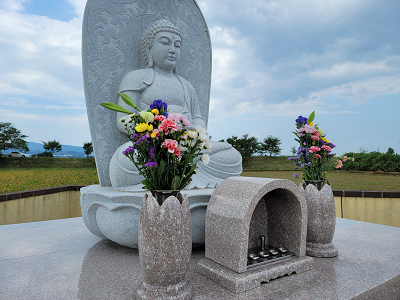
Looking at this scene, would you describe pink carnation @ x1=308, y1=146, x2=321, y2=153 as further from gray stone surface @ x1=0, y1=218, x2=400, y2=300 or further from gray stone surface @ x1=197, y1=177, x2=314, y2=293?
gray stone surface @ x1=0, y1=218, x2=400, y2=300

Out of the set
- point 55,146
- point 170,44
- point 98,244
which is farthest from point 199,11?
point 55,146

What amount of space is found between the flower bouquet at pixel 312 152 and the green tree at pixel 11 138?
1801 cm

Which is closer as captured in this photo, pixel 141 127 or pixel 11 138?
pixel 141 127

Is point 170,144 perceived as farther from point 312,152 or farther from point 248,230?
point 312,152

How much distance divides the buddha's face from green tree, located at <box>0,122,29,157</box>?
16.3 meters

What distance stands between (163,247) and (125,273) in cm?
75

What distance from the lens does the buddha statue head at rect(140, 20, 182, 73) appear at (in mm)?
3297

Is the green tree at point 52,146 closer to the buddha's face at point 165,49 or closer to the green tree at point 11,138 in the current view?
the green tree at point 11,138

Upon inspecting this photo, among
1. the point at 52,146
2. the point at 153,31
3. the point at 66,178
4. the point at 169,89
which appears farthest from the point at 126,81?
the point at 52,146

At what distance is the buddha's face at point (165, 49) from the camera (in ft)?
10.8

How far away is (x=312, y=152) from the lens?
2.41m

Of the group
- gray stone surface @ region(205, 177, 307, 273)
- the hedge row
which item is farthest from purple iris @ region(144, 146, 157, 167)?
the hedge row

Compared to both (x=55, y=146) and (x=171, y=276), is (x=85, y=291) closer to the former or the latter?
(x=171, y=276)

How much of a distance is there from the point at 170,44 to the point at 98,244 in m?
2.55
